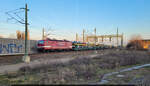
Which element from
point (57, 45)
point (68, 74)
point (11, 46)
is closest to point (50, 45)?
point (57, 45)

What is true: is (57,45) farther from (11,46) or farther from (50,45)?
(11,46)

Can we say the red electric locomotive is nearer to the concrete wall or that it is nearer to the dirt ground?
the concrete wall

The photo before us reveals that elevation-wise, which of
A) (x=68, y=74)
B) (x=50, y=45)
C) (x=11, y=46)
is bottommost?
(x=68, y=74)

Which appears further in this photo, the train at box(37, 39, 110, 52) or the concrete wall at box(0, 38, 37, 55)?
the train at box(37, 39, 110, 52)

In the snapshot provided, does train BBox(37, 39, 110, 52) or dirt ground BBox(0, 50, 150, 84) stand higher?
train BBox(37, 39, 110, 52)

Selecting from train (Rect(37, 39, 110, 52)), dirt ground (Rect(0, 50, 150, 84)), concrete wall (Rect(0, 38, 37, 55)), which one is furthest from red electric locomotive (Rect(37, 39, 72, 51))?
dirt ground (Rect(0, 50, 150, 84))

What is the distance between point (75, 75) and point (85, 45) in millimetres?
38485

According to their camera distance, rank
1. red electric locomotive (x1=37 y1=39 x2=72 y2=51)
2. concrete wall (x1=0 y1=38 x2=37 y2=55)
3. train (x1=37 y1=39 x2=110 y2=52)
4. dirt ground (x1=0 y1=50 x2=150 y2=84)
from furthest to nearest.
Result: train (x1=37 y1=39 x2=110 y2=52)
red electric locomotive (x1=37 y1=39 x2=72 y2=51)
concrete wall (x1=0 y1=38 x2=37 y2=55)
dirt ground (x1=0 y1=50 x2=150 y2=84)

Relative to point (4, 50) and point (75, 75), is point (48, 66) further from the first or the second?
point (4, 50)

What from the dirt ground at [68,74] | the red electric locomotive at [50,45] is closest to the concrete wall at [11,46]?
the red electric locomotive at [50,45]

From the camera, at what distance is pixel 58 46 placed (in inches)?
1298

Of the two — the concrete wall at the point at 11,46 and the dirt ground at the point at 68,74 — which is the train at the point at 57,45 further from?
the dirt ground at the point at 68,74

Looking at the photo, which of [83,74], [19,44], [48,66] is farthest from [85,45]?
[83,74]

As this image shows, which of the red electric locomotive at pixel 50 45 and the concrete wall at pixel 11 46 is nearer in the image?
the concrete wall at pixel 11 46
